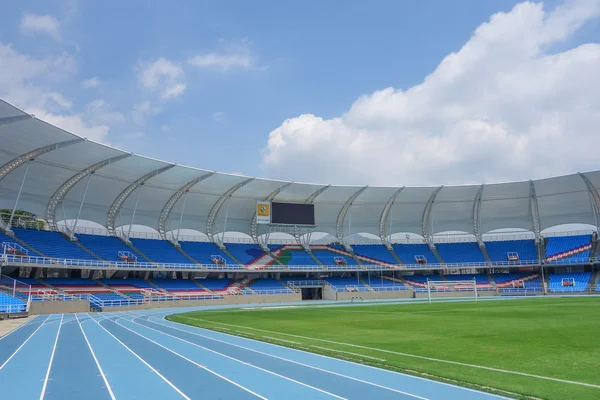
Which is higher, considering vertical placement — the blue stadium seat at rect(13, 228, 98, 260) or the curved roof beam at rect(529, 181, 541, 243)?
the curved roof beam at rect(529, 181, 541, 243)

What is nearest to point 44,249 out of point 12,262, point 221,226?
point 12,262

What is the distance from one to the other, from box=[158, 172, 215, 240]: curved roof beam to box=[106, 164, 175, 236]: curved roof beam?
4.23 metres

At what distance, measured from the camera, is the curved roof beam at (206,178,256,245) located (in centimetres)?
4868

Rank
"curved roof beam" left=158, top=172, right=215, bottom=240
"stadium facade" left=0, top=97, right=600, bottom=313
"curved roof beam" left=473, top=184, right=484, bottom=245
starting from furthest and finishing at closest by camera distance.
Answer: "curved roof beam" left=473, top=184, right=484, bottom=245 → "curved roof beam" left=158, top=172, right=215, bottom=240 → "stadium facade" left=0, top=97, right=600, bottom=313

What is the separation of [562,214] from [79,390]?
60.5m

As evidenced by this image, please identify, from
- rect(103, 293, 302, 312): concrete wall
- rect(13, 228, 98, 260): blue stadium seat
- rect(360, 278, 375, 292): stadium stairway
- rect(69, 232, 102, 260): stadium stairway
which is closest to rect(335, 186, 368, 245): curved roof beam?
rect(360, 278, 375, 292): stadium stairway

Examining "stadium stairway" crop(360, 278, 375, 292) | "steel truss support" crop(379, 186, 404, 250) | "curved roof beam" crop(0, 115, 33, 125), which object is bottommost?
"stadium stairway" crop(360, 278, 375, 292)

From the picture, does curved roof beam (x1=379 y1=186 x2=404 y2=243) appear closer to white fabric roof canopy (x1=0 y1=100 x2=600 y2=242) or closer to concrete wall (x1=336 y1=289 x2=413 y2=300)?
white fabric roof canopy (x1=0 y1=100 x2=600 y2=242)

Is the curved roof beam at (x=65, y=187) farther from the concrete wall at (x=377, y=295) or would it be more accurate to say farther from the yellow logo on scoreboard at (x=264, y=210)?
the concrete wall at (x=377, y=295)

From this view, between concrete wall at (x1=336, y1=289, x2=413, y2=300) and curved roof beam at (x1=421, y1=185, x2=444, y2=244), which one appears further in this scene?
curved roof beam at (x1=421, y1=185, x2=444, y2=244)

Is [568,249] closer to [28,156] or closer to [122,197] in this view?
[122,197]

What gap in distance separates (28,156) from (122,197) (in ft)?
40.3

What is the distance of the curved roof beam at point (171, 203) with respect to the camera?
45.3m

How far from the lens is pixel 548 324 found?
17.9 m
